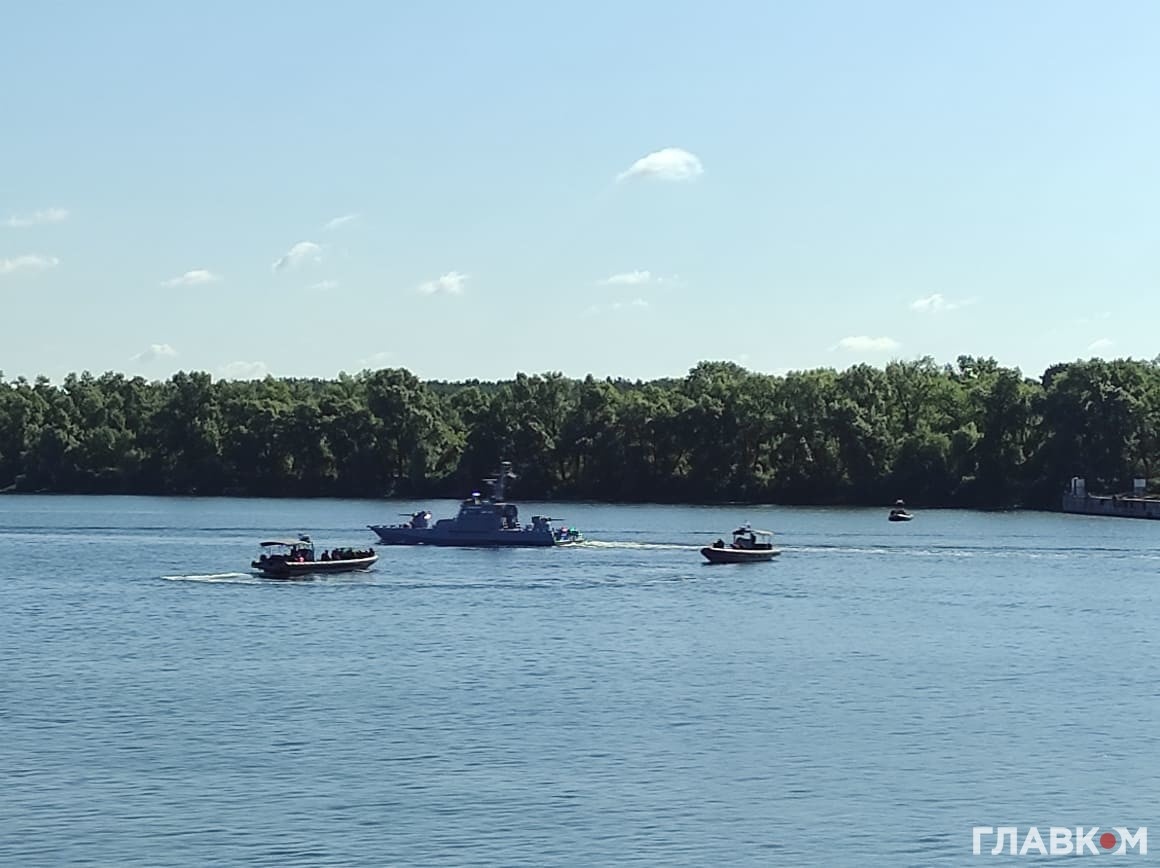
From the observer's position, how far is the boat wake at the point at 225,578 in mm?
97875

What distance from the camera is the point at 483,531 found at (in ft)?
421

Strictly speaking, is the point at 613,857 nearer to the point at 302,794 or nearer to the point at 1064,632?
the point at 302,794

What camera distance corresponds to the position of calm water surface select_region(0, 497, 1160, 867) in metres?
39.1

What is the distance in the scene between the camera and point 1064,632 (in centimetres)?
7694

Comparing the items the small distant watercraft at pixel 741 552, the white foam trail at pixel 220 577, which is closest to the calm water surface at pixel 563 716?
the white foam trail at pixel 220 577

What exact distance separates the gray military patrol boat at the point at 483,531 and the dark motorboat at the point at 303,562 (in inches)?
868

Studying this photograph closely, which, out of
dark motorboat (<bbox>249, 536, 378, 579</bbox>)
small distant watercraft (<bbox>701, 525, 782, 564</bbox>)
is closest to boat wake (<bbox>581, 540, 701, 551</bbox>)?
small distant watercraft (<bbox>701, 525, 782, 564</bbox>)

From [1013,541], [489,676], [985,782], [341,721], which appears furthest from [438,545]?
[985,782]

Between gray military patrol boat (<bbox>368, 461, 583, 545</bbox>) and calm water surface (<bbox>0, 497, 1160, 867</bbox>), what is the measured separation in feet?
75.2

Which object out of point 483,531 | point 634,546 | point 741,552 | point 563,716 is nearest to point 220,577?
point 483,531

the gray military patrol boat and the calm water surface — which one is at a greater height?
the gray military patrol boat

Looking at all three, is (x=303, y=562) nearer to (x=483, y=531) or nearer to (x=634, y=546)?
(x=483, y=531)

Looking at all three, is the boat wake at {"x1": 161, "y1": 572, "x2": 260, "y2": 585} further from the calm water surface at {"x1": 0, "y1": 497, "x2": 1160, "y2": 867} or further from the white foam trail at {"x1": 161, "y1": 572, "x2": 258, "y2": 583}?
the calm water surface at {"x1": 0, "y1": 497, "x2": 1160, "y2": 867}

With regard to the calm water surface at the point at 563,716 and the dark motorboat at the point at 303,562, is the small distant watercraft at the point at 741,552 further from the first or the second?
the dark motorboat at the point at 303,562
